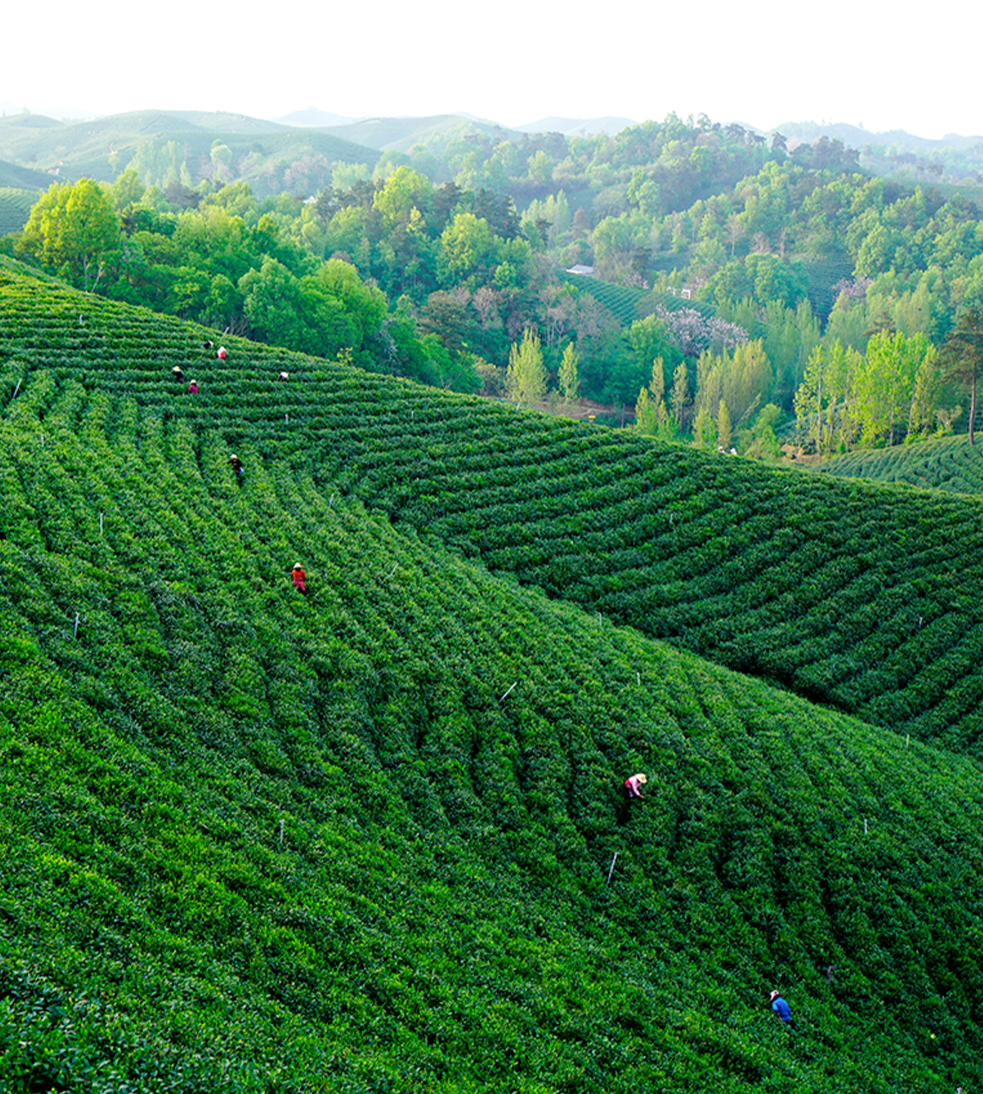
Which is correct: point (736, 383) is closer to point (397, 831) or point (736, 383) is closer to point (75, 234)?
point (75, 234)

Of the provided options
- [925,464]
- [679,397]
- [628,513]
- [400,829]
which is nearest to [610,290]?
[679,397]

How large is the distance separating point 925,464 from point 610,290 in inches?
3419

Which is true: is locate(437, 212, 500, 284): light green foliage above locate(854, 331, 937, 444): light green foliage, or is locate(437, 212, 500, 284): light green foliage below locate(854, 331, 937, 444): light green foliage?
above

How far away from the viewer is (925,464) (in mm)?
63531

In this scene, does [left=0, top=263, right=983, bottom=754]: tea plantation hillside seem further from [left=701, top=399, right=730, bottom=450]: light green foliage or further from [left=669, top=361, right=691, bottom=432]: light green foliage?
[left=669, top=361, right=691, bottom=432]: light green foliage

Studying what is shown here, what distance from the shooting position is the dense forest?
6378cm

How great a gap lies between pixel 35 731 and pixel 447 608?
521 inches

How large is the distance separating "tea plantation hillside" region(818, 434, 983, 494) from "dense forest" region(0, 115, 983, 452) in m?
3.05

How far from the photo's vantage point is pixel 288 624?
22.0 metres

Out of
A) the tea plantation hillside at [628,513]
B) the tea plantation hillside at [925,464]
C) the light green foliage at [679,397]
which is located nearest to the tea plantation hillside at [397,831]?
the tea plantation hillside at [628,513]

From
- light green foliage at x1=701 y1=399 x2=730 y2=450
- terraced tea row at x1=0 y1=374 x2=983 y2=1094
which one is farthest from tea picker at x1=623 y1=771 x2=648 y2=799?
light green foliage at x1=701 y1=399 x2=730 y2=450

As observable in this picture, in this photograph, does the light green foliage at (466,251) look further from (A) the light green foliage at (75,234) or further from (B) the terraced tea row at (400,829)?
(B) the terraced tea row at (400,829)

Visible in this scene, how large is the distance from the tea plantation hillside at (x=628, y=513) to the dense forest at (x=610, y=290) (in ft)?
80.0

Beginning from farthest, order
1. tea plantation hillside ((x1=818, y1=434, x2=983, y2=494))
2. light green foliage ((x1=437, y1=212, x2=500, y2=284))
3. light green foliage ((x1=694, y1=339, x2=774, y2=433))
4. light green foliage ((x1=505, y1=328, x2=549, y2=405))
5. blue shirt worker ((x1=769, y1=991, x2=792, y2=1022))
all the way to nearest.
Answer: light green foliage ((x1=437, y1=212, x2=500, y2=284)) → light green foliage ((x1=694, y1=339, x2=774, y2=433)) → light green foliage ((x1=505, y1=328, x2=549, y2=405)) → tea plantation hillside ((x1=818, y1=434, x2=983, y2=494)) → blue shirt worker ((x1=769, y1=991, x2=792, y2=1022))
